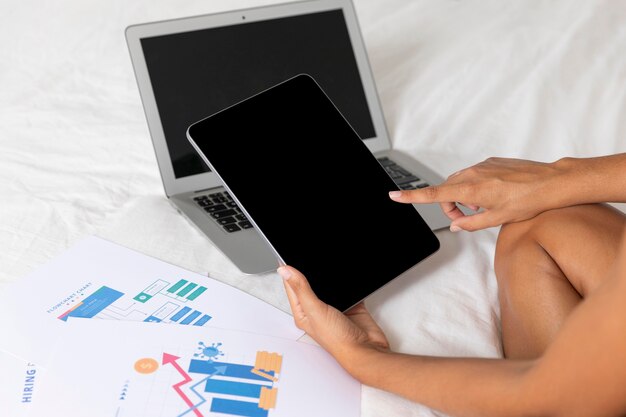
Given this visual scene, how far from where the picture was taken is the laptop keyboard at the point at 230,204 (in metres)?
1.19

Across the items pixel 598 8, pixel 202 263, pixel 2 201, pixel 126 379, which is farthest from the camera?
pixel 598 8

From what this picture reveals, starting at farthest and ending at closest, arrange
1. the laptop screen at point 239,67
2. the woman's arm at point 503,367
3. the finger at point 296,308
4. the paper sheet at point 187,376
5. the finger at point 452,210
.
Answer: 1. the laptop screen at point 239,67
2. the finger at point 452,210
3. the finger at point 296,308
4. the paper sheet at point 187,376
5. the woman's arm at point 503,367

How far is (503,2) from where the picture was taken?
1.76 m

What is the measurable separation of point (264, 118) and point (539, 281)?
432mm

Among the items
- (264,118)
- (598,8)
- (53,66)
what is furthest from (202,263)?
(598,8)

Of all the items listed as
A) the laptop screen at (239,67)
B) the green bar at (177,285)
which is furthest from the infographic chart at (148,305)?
the laptop screen at (239,67)

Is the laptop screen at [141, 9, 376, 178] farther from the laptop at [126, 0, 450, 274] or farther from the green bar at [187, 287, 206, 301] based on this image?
the green bar at [187, 287, 206, 301]

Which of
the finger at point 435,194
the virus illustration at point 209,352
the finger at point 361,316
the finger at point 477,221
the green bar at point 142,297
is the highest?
the finger at point 435,194

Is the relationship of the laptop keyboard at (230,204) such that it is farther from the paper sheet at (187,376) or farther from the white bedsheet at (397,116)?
the paper sheet at (187,376)

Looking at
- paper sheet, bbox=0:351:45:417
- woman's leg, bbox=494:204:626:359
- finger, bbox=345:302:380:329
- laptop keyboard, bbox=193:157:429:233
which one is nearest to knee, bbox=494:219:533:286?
woman's leg, bbox=494:204:626:359

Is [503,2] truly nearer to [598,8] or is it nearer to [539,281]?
[598,8]

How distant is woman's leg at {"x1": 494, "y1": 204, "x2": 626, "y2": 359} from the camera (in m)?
0.88

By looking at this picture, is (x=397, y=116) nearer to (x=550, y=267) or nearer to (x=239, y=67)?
(x=239, y=67)

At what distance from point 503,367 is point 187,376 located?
0.36 meters
